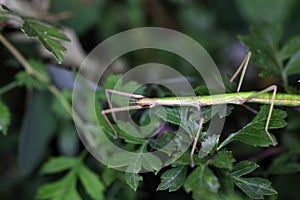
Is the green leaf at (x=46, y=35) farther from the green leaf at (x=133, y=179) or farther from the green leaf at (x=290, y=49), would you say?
the green leaf at (x=290, y=49)

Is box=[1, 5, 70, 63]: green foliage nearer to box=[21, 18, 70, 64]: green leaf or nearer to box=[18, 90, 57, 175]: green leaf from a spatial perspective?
box=[21, 18, 70, 64]: green leaf

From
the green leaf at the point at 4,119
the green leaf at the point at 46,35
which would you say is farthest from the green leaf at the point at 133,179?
the green leaf at the point at 4,119

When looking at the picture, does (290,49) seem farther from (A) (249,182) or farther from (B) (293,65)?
(A) (249,182)

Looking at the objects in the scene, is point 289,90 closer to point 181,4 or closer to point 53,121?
point 53,121

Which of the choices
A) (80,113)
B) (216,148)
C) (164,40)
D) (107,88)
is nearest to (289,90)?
(216,148)

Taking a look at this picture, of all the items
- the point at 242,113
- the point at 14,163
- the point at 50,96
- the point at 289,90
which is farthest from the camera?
the point at 14,163

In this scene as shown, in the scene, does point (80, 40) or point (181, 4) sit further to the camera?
point (181, 4)
